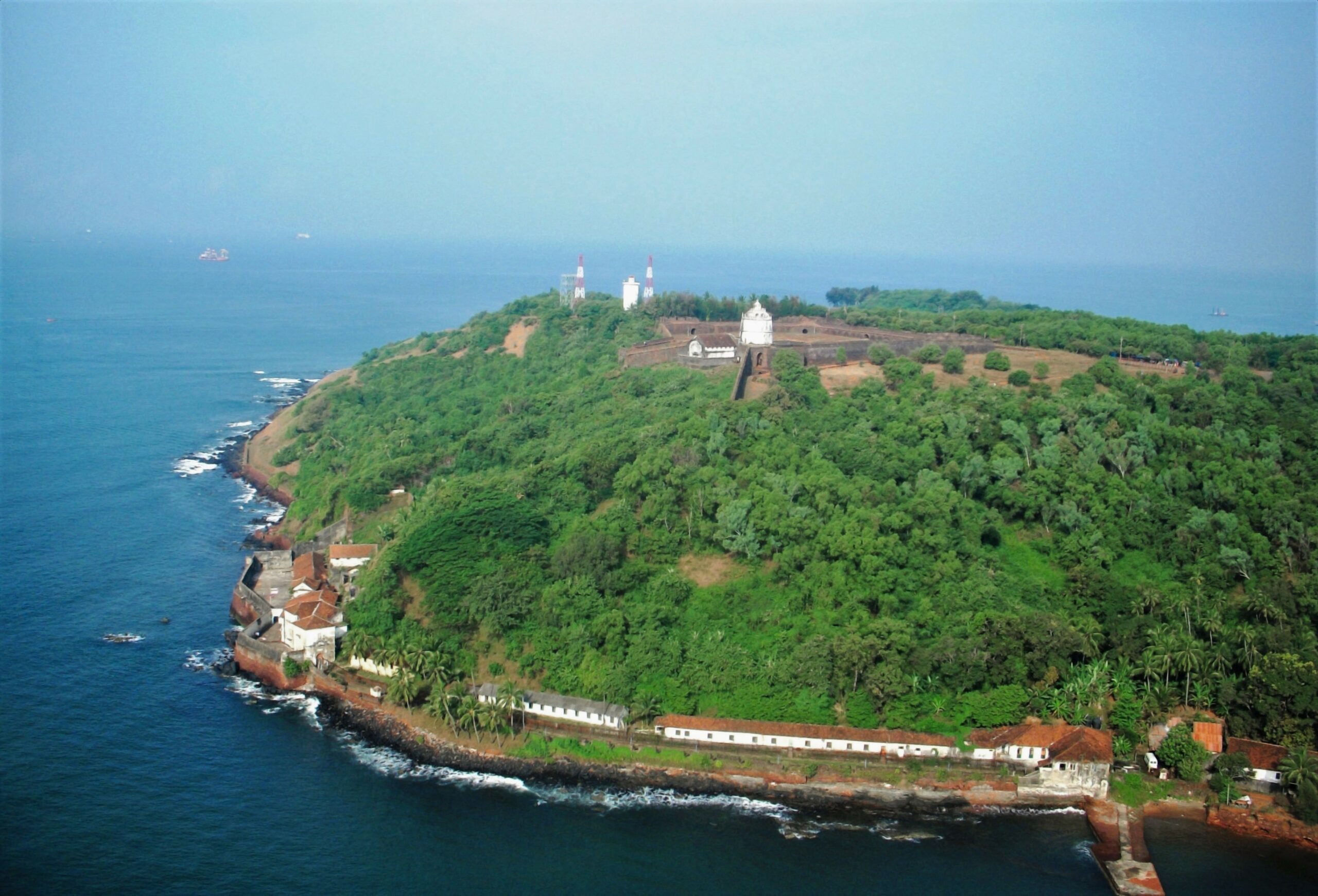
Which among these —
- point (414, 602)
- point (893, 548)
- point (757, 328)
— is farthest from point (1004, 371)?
point (414, 602)

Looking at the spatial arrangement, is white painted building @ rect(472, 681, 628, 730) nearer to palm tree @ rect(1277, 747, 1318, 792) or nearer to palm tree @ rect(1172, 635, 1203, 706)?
palm tree @ rect(1172, 635, 1203, 706)

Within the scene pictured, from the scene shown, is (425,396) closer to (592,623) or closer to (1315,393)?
(592,623)

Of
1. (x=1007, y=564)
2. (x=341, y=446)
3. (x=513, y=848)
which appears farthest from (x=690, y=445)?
(x=341, y=446)

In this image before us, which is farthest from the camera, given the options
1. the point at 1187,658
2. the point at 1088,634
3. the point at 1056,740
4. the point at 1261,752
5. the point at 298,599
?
the point at 298,599

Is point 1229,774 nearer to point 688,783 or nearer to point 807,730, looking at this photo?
point 807,730

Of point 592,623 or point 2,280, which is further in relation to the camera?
point 2,280

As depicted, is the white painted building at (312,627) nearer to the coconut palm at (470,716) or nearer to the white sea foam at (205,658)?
the white sea foam at (205,658)

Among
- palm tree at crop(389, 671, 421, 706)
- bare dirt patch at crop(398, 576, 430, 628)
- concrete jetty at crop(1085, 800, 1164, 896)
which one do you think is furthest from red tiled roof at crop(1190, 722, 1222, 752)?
bare dirt patch at crop(398, 576, 430, 628)
